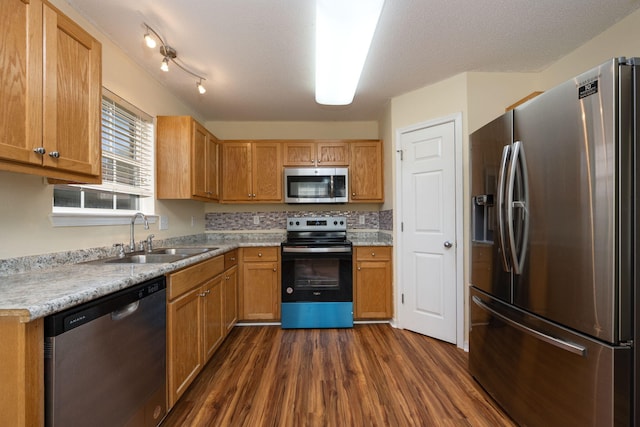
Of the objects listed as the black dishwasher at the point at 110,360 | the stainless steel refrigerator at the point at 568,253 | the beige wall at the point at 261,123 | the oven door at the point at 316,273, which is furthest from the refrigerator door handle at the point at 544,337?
the black dishwasher at the point at 110,360

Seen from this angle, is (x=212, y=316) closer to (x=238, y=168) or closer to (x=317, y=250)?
(x=317, y=250)

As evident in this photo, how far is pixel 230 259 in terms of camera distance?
8.60 ft

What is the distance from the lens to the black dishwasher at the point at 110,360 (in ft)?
2.92

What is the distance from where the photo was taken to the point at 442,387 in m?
1.82

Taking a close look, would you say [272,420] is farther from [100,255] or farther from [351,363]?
[100,255]

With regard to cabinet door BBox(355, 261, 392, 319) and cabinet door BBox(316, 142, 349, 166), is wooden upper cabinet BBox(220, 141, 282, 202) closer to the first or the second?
cabinet door BBox(316, 142, 349, 166)

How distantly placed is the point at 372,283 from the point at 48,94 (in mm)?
2805

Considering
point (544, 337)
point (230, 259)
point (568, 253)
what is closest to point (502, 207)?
point (568, 253)

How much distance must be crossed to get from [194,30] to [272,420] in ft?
8.37

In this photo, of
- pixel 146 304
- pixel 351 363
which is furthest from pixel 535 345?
pixel 146 304

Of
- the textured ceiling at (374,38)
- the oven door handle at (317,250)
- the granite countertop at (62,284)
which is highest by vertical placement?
the textured ceiling at (374,38)

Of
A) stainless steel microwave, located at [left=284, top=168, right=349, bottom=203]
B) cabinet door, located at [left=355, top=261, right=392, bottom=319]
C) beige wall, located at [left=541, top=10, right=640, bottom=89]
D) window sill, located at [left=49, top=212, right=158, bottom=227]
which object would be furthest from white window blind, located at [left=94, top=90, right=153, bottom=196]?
beige wall, located at [left=541, top=10, right=640, bottom=89]

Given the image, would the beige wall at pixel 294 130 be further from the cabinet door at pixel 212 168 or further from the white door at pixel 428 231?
the white door at pixel 428 231

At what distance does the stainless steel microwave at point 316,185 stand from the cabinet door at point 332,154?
0.17 m
